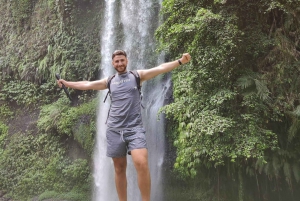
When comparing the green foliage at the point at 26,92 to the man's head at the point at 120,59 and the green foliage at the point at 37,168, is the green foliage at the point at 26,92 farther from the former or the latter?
the man's head at the point at 120,59

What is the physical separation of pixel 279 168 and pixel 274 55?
1715mm

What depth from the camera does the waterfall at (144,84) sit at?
7301 millimetres

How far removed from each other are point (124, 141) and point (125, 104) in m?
0.33

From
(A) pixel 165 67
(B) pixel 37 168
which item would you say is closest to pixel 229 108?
(A) pixel 165 67

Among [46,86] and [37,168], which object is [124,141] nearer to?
[37,168]

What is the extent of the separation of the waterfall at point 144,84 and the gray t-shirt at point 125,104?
418 cm

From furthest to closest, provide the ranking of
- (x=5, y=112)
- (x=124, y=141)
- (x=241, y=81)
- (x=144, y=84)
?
(x=5, y=112)
(x=144, y=84)
(x=241, y=81)
(x=124, y=141)

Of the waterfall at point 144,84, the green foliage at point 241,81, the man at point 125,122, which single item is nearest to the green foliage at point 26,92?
the waterfall at point 144,84

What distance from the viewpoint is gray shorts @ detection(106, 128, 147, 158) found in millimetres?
2592

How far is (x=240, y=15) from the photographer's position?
4.66 m

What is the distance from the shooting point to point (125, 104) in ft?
8.77

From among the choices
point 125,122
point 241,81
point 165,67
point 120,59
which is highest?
point 241,81

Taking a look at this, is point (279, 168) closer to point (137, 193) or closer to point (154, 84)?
point (137, 193)

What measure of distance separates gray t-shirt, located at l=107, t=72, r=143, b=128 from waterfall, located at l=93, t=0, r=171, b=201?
13.7ft
